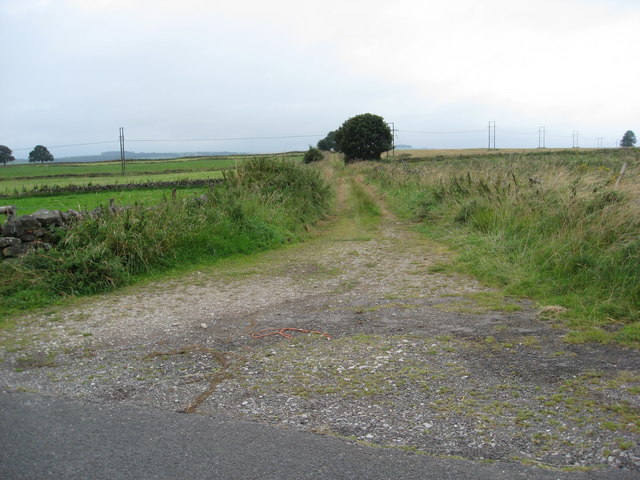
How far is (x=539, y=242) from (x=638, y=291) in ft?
8.54

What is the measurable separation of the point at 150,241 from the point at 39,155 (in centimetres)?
9541

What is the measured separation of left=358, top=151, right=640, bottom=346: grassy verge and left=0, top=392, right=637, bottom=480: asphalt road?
3.03 m

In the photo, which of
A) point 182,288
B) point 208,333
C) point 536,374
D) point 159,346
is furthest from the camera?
point 182,288

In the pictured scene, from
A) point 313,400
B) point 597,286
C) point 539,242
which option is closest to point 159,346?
point 313,400

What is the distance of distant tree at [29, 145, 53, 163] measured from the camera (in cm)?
9106

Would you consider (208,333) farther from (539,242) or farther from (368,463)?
(539,242)

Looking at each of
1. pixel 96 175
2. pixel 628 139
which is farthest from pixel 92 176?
pixel 628 139

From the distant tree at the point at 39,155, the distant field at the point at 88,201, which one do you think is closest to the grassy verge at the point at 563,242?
the distant field at the point at 88,201

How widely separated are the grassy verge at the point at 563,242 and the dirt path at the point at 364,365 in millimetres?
589

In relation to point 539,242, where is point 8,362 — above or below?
below

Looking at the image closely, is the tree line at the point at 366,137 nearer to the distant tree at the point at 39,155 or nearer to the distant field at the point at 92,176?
the distant field at the point at 92,176

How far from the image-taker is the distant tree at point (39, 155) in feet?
299

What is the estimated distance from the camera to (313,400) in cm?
420

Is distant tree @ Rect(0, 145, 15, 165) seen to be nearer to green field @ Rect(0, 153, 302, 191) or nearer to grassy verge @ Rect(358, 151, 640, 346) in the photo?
green field @ Rect(0, 153, 302, 191)
